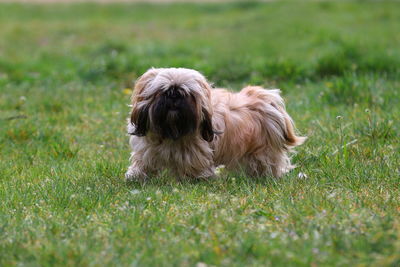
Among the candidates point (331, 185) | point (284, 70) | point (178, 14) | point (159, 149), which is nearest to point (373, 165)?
point (331, 185)

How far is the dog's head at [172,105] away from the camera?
580cm

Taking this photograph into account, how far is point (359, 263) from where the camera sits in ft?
12.2

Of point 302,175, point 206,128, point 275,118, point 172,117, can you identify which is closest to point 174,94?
point 172,117

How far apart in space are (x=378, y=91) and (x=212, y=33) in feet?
32.9

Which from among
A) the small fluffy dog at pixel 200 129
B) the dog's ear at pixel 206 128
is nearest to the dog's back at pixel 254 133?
the small fluffy dog at pixel 200 129

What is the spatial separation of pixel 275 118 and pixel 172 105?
4.16 feet

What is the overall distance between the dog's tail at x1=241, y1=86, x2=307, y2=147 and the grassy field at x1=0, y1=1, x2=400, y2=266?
10.8 inches

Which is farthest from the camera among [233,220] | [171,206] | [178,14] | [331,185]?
[178,14]

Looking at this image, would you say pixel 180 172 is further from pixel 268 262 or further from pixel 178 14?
pixel 178 14

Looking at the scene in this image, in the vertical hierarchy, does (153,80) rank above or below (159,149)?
above

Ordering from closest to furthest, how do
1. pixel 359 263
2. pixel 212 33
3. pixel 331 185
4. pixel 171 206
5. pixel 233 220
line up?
pixel 359 263 → pixel 233 220 → pixel 171 206 → pixel 331 185 → pixel 212 33

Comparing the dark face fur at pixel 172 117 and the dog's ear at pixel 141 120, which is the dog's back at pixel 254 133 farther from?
the dog's ear at pixel 141 120

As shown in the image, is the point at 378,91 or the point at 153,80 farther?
the point at 378,91

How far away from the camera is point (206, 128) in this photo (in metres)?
6.05
